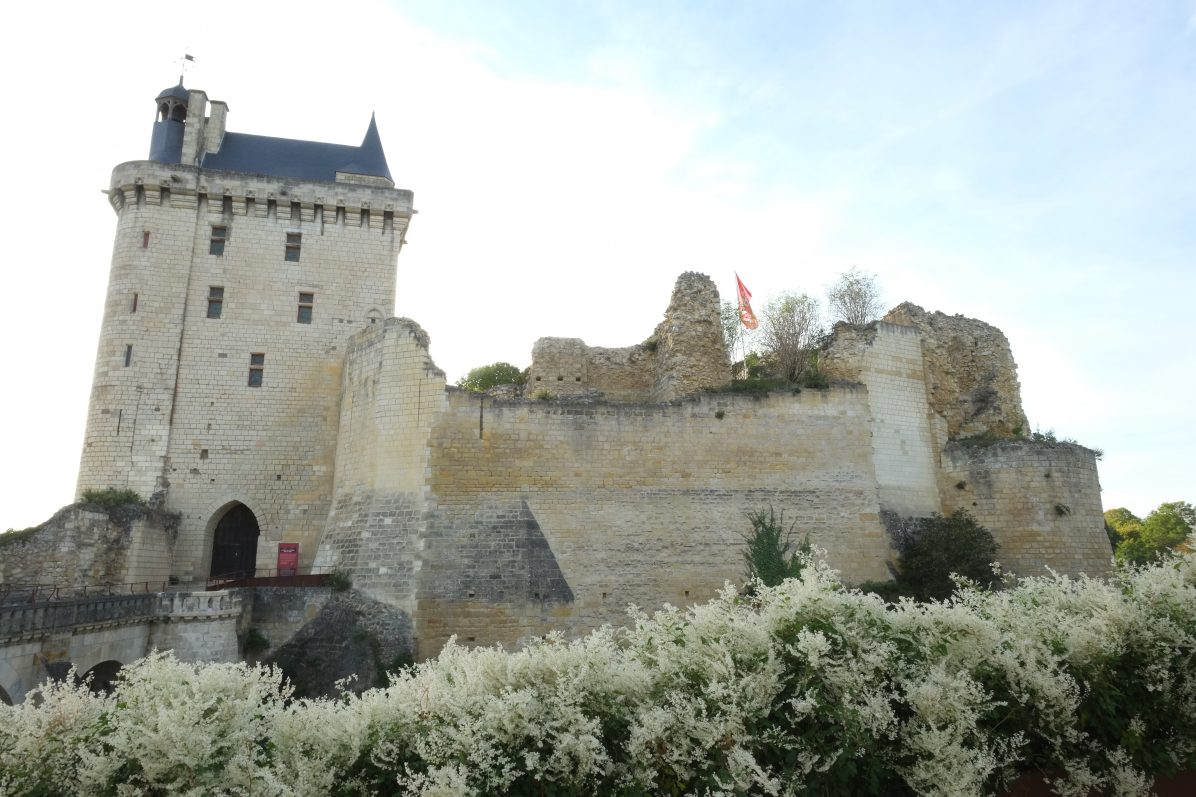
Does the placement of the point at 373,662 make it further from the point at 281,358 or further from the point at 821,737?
the point at 821,737

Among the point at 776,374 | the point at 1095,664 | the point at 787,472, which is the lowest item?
the point at 1095,664

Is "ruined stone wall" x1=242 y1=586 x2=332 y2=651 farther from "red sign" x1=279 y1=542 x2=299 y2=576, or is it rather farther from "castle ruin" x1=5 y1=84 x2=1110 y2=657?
"red sign" x1=279 y1=542 x2=299 y2=576

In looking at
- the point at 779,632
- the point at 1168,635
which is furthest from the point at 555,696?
the point at 1168,635

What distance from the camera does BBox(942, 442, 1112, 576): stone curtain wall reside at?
16625mm

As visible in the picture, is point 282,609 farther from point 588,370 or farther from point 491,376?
point 491,376

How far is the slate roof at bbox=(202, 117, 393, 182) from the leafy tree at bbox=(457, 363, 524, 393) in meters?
7.65

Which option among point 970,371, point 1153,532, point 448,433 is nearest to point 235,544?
point 448,433

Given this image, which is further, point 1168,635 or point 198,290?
point 198,290

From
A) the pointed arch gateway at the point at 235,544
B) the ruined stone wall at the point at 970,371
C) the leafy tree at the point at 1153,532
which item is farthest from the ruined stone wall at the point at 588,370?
the leafy tree at the point at 1153,532

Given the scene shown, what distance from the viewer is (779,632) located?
5684 mm

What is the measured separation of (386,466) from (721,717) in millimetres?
11365

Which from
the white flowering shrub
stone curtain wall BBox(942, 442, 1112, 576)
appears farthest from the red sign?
stone curtain wall BBox(942, 442, 1112, 576)

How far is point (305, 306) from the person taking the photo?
1972cm

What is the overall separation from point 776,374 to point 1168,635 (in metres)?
14.6
